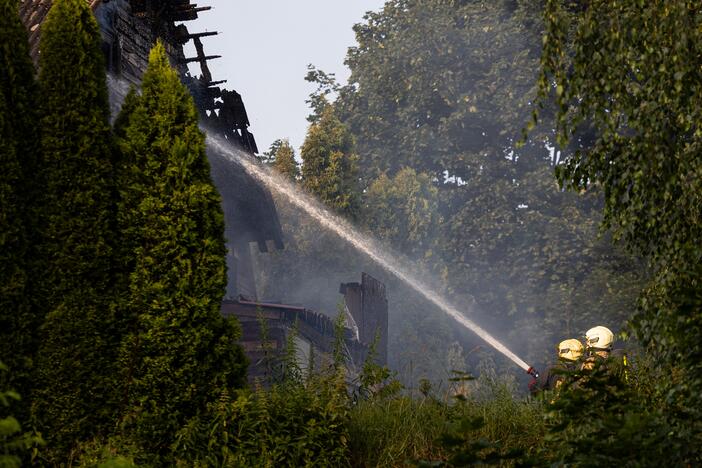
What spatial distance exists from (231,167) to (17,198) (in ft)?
41.8

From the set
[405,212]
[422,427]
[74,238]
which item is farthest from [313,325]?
[405,212]

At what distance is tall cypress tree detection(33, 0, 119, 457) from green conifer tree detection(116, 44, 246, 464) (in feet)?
0.72

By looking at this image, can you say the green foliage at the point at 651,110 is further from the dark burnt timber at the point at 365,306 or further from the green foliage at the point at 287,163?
the green foliage at the point at 287,163

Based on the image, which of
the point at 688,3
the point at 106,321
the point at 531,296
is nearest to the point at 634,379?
the point at 688,3

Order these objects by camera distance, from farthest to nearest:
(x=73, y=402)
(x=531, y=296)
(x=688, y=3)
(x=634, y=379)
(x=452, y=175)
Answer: (x=452, y=175) < (x=531, y=296) < (x=634, y=379) < (x=73, y=402) < (x=688, y=3)

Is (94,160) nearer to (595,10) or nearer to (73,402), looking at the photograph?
(73,402)

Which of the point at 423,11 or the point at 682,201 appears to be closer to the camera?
the point at 682,201

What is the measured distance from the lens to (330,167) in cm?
3338

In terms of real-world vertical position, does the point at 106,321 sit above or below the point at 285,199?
below

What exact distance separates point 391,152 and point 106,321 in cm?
2982

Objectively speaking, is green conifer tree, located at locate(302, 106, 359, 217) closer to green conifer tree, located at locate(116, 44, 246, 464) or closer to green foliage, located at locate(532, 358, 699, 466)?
green conifer tree, located at locate(116, 44, 246, 464)

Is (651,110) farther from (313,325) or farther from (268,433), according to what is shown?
(313,325)

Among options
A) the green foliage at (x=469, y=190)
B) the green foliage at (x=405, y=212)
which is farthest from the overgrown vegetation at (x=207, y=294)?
the green foliage at (x=405, y=212)

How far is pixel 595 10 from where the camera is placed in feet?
24.0
